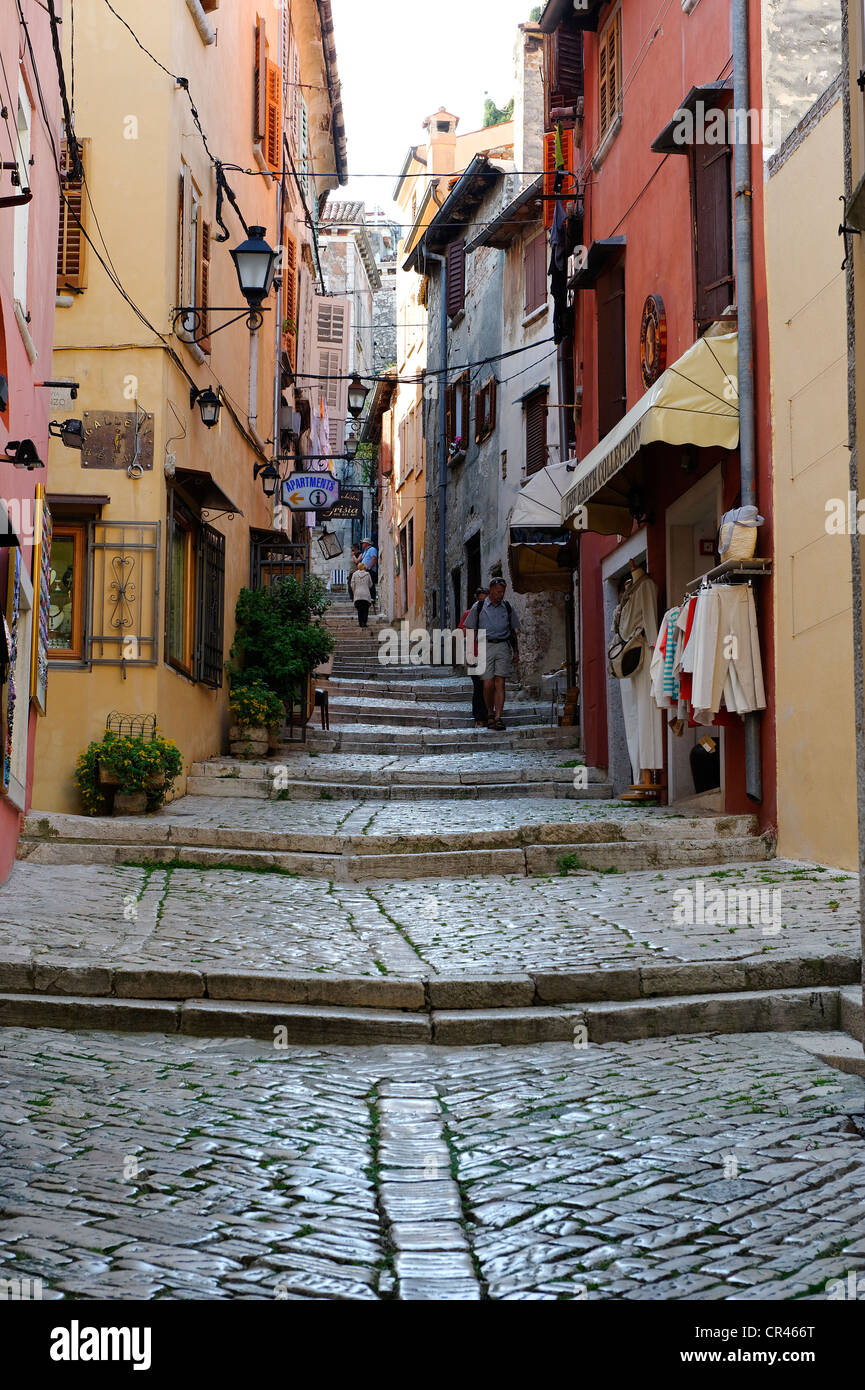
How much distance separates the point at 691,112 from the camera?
1229cm

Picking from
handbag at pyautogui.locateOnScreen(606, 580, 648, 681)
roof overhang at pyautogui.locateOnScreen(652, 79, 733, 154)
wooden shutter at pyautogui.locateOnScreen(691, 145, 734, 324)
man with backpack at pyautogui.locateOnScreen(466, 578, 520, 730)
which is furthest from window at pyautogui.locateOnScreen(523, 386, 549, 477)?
wooden shutter at pyautogui.locateOnScreen(691, 145, 734, 324)

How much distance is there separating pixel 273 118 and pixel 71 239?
26.6 ft

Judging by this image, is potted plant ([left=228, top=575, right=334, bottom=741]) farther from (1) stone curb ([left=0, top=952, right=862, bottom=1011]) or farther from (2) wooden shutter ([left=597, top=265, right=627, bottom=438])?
(1) stone curb ([left=0, top=952, right=862, bottom=1011])

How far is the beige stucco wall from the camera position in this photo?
9484 millimetres

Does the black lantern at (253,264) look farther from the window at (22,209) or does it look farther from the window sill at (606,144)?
the window sill at (606,144)

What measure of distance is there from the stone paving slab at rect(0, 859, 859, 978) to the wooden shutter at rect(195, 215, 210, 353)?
6809 millimetres

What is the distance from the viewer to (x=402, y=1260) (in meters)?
3.89

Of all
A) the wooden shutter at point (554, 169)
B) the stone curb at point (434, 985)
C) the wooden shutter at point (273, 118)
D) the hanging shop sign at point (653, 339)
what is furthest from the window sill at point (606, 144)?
the stone curb at point (434, 985)

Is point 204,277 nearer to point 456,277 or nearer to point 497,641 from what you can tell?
point 497,641

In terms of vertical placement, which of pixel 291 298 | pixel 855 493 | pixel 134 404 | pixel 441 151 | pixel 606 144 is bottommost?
pixel 855 493

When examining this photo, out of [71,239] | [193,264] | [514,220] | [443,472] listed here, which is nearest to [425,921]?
[71,239]

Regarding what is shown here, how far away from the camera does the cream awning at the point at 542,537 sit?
1900cm
